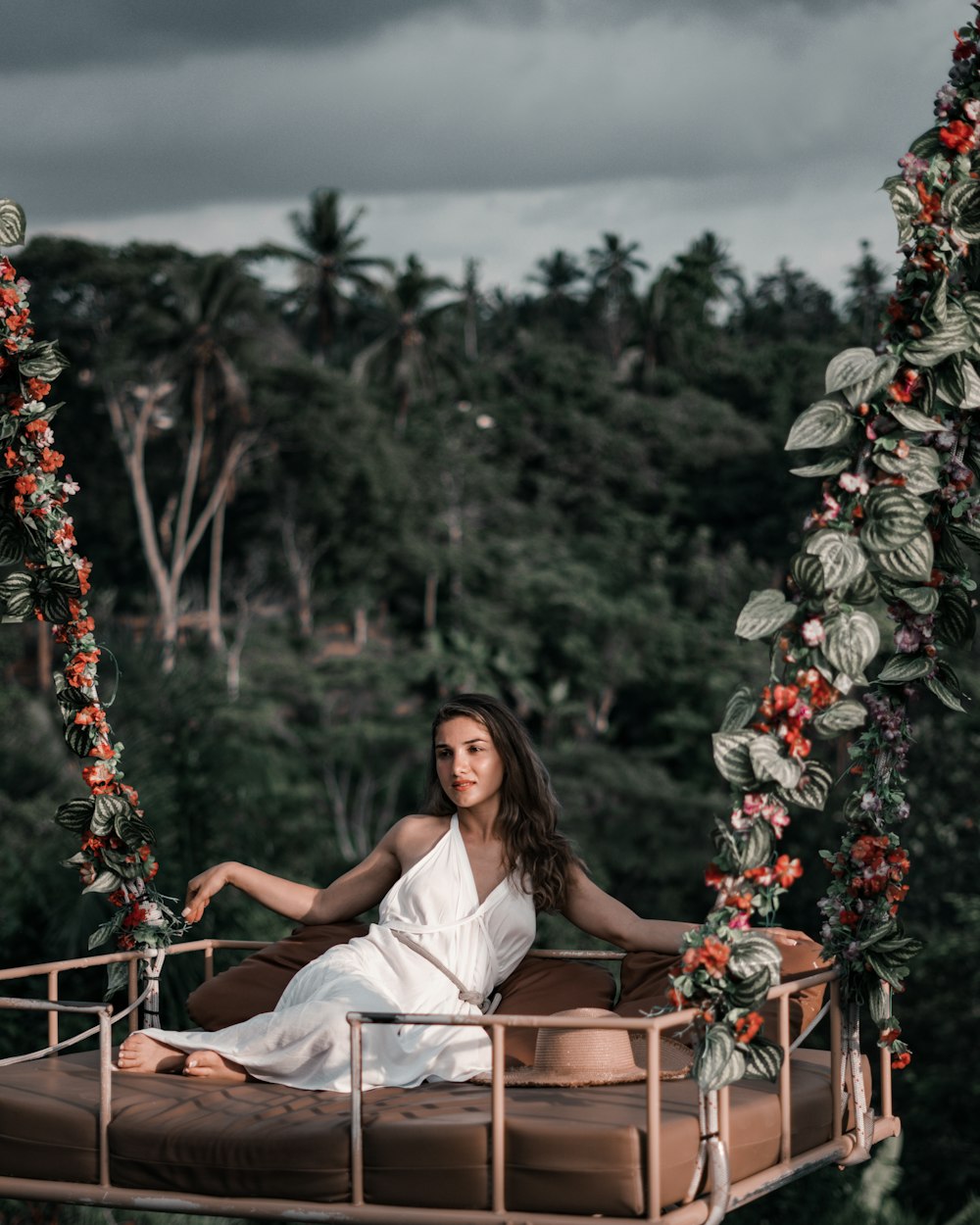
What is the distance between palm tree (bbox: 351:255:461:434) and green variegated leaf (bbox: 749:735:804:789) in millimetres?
40217

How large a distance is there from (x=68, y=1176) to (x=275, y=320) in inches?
1489

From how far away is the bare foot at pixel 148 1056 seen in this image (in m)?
5.43

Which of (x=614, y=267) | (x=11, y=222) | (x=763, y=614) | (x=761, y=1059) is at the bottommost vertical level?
(x=761, y=1059)

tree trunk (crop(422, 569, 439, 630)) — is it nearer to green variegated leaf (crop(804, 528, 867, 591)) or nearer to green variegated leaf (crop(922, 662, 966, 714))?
green variegated leaf (crop(922, 662, 966, 714))

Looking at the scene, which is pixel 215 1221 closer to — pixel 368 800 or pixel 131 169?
pixel 368 800

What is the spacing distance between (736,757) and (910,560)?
0.64m

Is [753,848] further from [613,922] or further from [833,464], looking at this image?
[613,922]

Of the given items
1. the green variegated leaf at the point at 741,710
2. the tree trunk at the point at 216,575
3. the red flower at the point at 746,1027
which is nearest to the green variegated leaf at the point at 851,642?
the green variegated leaf at the point at 741,710

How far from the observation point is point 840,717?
4188mm

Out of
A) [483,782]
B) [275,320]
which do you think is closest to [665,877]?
[275,320]

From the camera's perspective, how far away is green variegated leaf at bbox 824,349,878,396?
4227mm

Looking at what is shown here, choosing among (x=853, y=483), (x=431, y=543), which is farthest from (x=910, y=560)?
(x=431, y=543)

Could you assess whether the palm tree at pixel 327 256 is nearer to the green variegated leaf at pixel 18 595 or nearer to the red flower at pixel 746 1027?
the green variegated leaf at pixel 18 595

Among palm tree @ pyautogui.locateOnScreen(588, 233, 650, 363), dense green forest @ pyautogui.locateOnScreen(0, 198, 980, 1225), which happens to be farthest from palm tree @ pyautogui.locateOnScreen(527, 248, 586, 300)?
dense green forest @ pyautogui.locateOnScreen(0, 198, 980, 1225)
